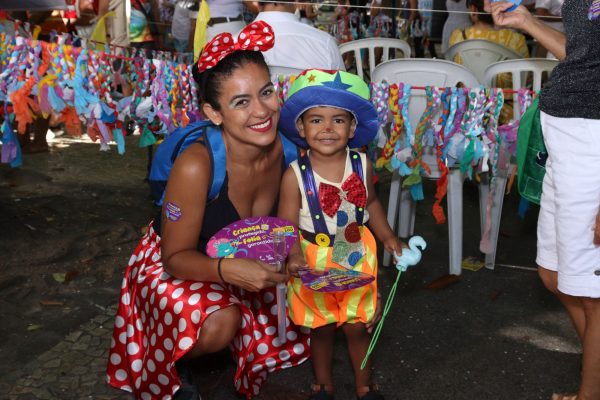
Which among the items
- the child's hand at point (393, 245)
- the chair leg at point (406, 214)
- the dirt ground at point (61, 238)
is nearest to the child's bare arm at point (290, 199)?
the child's hand at point (393, 245)

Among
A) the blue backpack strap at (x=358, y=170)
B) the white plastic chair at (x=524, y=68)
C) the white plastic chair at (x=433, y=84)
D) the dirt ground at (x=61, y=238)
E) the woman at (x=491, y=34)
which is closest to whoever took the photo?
the blue backpack strap at (x=358, y=170)

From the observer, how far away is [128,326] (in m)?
2.31

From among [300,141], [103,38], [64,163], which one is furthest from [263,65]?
[64,163]

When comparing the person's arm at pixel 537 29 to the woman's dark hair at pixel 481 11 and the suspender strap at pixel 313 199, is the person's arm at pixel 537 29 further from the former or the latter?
the woman's dark hair at pixel 481 11

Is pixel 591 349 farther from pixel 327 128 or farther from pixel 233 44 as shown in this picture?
pixel 233 44

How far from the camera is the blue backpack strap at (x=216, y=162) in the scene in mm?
2162

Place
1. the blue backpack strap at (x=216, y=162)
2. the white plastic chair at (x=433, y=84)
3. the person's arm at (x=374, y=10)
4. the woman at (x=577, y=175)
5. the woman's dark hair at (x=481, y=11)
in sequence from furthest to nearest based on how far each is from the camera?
the person's arm at (x=374, y=10) < the woman's dark hair at (x=481, y=11) < the white plastic chair at (x=433, y=84) < the blue backpack strap at (x=216, y=162) < the woman at (x=577, y=175)

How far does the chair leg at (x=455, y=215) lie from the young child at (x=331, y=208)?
1105 mm

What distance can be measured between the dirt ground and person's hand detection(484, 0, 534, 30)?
2101 millimetres

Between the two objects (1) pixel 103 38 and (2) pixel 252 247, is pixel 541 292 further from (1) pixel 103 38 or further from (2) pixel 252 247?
(1) pixel 103 38

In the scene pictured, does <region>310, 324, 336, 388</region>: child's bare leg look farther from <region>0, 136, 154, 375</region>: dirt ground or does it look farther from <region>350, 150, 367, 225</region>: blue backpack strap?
<region>0, 136, 154, 375</region>: dirt ground

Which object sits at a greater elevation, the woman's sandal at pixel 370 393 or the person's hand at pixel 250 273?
the person's hand at pixel 250 273

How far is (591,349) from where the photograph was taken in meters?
2.07

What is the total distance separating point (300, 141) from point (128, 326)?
2.96ft
